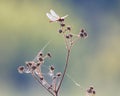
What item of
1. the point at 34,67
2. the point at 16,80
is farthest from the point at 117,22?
the point at 34,67

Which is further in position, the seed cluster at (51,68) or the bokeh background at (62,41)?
the bokeh background at (62,41)

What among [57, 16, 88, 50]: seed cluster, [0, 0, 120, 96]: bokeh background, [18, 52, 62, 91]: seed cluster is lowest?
[18, 52, 62, 91]: seed cluster

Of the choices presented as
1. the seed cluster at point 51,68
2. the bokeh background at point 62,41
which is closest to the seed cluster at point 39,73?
the seed cluster at point 51,68

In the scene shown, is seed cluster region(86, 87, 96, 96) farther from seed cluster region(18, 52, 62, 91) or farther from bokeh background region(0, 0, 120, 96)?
bokeh background region(0, 0, 120, 96)

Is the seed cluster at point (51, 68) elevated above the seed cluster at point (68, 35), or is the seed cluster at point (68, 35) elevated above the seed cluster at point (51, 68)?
the seed cluster at point (68, 35)

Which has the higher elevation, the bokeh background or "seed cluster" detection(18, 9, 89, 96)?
the bokeh background

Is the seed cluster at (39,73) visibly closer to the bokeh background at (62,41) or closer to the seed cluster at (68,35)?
the seed cluster at (68,35)

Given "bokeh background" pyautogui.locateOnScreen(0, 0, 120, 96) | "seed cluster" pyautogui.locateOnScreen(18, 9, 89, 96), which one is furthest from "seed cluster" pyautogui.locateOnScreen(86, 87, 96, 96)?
"bokeh background" pyautogui.locateOnScreen(0, 0, 120, 96)

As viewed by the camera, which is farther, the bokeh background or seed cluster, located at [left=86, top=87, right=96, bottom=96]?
the bokeh background

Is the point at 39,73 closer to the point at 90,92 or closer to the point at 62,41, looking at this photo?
the point at 90,92

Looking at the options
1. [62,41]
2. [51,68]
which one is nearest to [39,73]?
[51,68]
